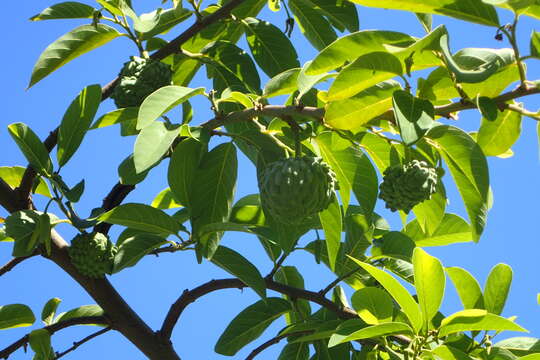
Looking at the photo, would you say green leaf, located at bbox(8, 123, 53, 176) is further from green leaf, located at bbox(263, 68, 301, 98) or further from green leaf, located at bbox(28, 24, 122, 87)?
green leaf, located at bbox(263, 68, 301, 98)

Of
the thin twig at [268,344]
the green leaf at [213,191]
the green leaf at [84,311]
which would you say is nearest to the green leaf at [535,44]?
the green leaf at [213,191]

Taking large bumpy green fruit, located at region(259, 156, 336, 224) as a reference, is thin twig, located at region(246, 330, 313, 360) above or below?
below

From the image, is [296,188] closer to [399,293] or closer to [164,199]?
[399,293]

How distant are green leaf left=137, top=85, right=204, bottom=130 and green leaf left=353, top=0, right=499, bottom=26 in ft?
1.62

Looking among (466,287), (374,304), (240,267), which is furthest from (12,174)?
(466,287)

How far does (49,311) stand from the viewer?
2.71m

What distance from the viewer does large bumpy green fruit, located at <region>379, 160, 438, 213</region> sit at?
180cm

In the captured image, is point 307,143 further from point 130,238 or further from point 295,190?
point 130,238

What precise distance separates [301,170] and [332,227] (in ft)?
1.02

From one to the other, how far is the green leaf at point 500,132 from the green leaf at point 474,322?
1.32ft

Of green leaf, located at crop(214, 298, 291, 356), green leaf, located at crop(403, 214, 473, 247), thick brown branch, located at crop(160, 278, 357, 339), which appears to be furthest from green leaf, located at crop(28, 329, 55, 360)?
green leaf, located at crop(403, 214, 473, 247)

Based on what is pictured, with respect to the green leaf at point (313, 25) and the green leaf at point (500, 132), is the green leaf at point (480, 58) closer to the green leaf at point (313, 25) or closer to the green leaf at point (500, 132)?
the green leaf at point (500, 132)

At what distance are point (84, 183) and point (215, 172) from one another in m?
0.38

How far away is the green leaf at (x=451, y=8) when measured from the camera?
1.47m
